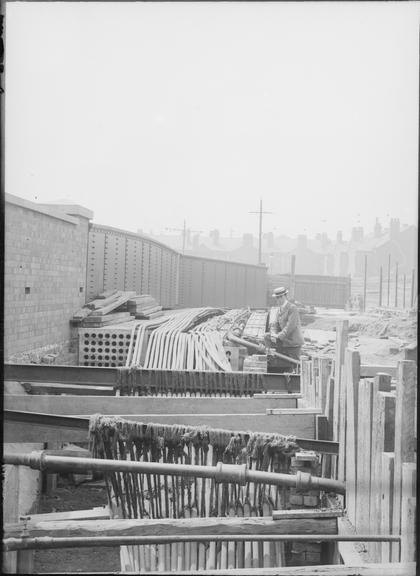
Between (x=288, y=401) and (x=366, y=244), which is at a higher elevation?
(x=366, y=244)

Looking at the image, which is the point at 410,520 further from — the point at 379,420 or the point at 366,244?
the point at 366,244

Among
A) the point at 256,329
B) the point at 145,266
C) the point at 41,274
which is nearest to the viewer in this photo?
the point at 41,274

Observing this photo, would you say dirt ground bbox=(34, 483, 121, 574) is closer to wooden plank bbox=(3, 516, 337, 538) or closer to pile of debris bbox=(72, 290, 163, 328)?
wooden plank bbox=(3, 516, 337, 538)

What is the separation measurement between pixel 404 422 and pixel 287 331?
583 centimetres

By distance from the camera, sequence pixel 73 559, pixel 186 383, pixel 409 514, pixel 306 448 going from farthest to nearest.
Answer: pixel 186 383 < pixel 73 559 < pixel 306 448 < pixel 409 514

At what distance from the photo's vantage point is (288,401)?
16.3ft

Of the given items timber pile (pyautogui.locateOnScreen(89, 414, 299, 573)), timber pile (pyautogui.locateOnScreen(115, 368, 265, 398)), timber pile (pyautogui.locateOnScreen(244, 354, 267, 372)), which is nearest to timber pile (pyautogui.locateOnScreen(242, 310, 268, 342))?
timber pile (pyautogui.locateOnScreen(244, 354, 267, 372))

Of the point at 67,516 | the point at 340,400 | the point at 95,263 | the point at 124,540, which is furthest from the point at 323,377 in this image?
the point at 95,263

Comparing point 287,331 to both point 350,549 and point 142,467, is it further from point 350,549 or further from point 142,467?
point 142,467

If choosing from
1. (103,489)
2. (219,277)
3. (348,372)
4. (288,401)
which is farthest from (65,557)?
(219,277)

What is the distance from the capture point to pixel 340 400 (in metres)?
3.64

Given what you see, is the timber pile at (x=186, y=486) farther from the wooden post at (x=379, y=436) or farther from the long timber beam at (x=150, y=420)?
the wooden post at (x=379, y=436)

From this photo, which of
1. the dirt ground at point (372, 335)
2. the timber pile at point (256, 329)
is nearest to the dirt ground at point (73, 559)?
the timber pile at point (256, 329)

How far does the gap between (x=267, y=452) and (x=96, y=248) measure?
26.5ft
